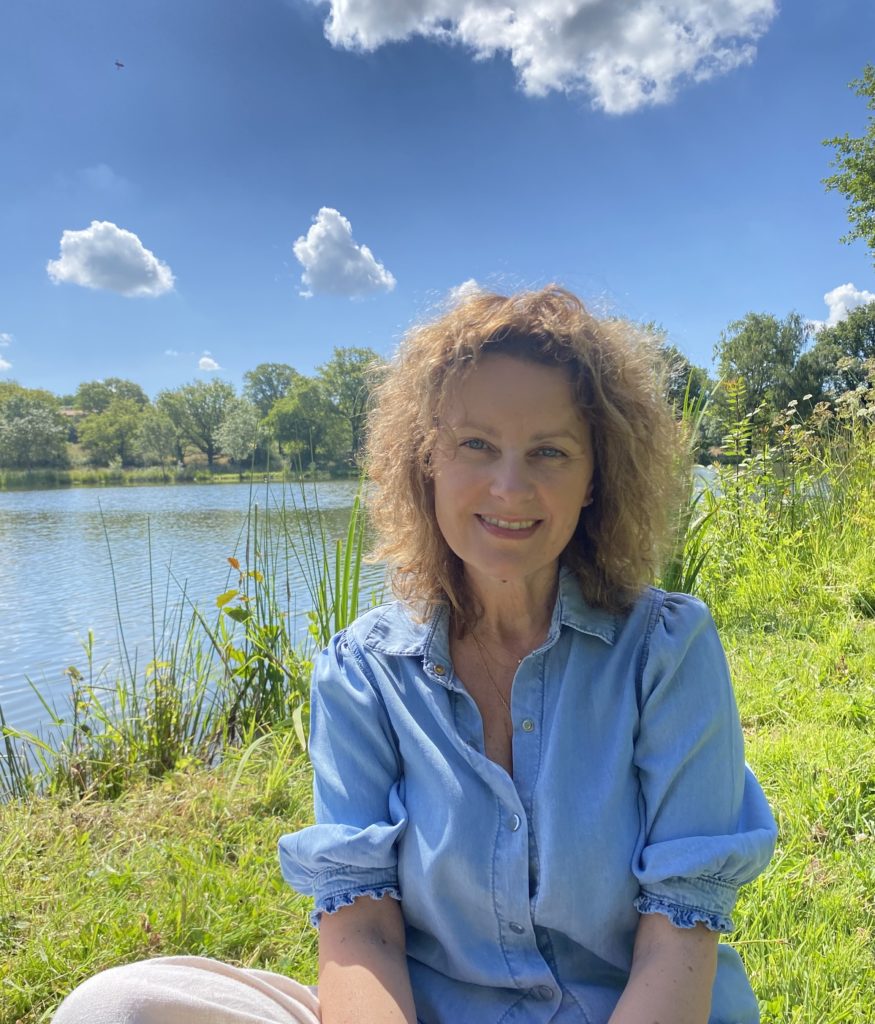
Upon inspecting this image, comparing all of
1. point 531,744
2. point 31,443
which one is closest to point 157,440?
point 31,443

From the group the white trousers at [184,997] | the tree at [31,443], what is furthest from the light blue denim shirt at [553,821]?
the tree at [31,443]

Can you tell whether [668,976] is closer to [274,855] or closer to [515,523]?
[515,523]

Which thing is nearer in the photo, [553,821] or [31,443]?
[553,821]

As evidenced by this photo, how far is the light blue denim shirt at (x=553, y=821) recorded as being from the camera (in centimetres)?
90

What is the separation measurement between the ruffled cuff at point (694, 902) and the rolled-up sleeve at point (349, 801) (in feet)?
1.19

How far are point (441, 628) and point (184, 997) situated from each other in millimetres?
600

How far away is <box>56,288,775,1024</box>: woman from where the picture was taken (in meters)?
0.90

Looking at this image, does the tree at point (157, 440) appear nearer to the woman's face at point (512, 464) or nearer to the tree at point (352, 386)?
the tree at point (352, 386)

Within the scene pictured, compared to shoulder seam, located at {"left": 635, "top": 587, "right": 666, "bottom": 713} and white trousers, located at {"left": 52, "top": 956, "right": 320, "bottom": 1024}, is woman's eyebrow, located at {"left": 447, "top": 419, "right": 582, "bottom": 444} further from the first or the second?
white trousers, located at {"left": 52, "top": 956, "right": 320, "bottom": 1024}

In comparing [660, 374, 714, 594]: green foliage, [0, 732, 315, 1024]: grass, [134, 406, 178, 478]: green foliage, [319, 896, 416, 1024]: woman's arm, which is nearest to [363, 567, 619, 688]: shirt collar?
[319, 896, 416, 1024]: woman's arm

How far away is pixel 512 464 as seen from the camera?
41.2 inches

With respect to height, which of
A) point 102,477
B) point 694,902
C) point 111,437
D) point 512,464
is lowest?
point 694,902

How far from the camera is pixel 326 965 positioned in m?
0.96

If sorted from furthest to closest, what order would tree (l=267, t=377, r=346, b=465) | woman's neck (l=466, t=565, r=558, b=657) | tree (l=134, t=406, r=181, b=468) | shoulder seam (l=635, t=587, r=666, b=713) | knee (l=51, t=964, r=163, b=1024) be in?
tree (l=134, t=406, r=181, b=468) → tree (l=267, t=377, r=346, b=465) → woman's neck (l=466, t=565, r=558, b=657) → shoulder seam (l=635, t=587, r=666, b=713) → knee (l=51, t=964, r=163, b=1024)
